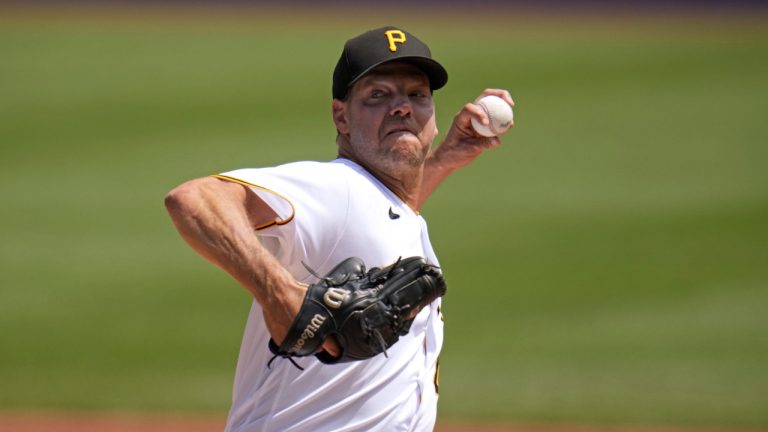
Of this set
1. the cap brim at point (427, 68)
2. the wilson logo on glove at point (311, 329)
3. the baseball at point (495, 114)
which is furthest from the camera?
the baseball at point (495, 114)

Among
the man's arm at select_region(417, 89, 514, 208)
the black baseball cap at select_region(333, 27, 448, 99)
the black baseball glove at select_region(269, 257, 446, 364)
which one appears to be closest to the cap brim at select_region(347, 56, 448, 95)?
the black baseball cap at select_region(333, 27, 448, 99)

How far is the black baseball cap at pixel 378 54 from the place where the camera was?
3.00 metres

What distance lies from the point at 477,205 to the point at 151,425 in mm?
5690

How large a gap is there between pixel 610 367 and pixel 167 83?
31.1 ft

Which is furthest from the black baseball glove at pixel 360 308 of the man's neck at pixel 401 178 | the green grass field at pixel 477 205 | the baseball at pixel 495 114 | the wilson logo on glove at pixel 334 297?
the green grass field at pixel 477 205

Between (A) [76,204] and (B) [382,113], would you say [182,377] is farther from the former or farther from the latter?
(B) [382,113]

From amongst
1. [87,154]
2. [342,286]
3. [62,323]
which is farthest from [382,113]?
[87,154]

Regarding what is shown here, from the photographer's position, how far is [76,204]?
11.6 metres

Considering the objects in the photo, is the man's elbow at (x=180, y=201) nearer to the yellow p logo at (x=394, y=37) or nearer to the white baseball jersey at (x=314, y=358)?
the white baseball jersey at (x=314, y=358)

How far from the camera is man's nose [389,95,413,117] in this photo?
303 centimetres

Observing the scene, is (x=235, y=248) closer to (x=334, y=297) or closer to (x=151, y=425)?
(x=334, y=297)

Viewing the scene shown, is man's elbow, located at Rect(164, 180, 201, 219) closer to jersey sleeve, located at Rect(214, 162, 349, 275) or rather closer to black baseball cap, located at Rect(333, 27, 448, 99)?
jersey sleeve, located at Rect(214, 162, 349, 275)

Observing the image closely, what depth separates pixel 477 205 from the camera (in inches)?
463

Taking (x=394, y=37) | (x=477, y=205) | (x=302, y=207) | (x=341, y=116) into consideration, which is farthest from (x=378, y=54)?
(x=477, y=205)
